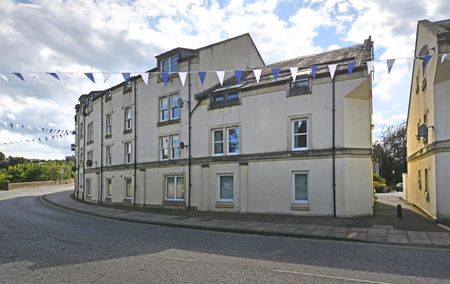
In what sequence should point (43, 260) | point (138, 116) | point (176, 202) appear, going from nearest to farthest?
point (43, 260) → point (176, 202) → point (138, 116)

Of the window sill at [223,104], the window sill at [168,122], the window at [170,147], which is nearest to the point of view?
the window sill at [223,104]

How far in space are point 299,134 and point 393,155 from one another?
45.3 m

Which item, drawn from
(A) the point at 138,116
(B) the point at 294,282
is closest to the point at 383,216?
(B) the point at 294,282

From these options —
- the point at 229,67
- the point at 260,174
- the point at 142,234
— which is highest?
the point at 229,67

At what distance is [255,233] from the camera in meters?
13.9

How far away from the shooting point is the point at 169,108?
25.0 meters

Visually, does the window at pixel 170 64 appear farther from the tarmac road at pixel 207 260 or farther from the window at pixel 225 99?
the tarmac road at pixel 207 260

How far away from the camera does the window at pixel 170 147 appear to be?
24266 mm

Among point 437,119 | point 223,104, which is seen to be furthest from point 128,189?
point 437,119

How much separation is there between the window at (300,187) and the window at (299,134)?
129 cm

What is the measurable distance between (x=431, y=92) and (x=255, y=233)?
8938 mm

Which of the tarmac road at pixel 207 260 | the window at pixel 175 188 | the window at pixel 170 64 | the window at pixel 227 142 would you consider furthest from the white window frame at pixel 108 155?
the tarmac road at pixel 207 260

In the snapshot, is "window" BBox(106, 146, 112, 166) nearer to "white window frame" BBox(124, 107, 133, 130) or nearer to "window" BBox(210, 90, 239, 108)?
"white window frame" BBox(124, 107, 133, 130)

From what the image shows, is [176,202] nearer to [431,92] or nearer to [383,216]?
[383,216]
